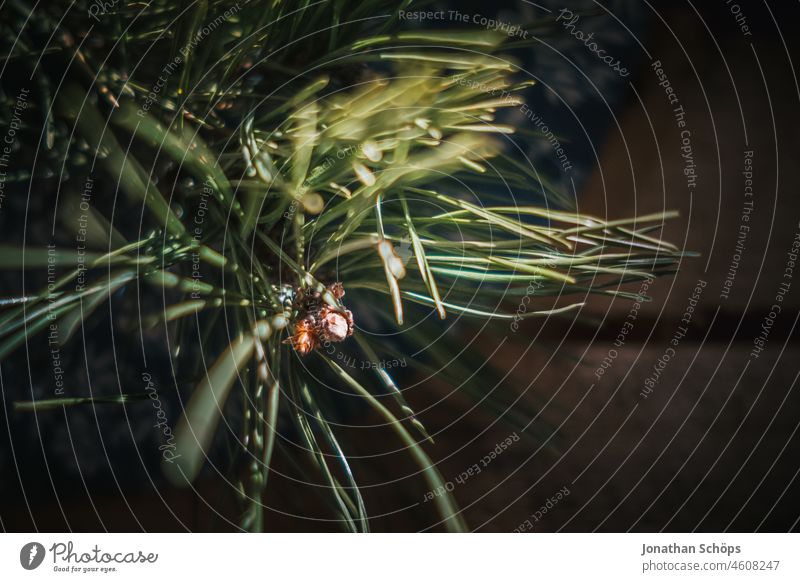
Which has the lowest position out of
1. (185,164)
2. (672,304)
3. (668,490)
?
(668,490)

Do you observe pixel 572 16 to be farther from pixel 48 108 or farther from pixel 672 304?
pixel 48 108

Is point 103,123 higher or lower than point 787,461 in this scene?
higher

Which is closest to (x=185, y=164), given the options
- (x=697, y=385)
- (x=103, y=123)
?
(x=103, y=123)

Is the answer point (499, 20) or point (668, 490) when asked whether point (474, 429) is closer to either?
point (668, 490)

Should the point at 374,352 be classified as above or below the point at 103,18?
below

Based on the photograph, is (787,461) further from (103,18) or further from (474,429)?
(103,18)

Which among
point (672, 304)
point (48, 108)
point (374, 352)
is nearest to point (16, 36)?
point (48, 108)
